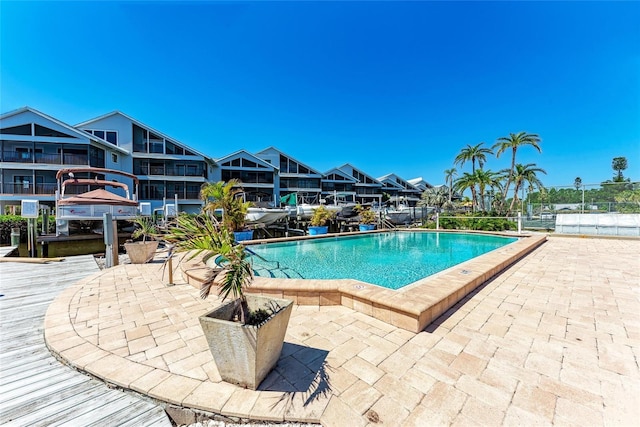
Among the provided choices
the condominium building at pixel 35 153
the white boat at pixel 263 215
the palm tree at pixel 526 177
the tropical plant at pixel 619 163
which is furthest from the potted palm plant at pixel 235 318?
the tropical plant at pixel 619 163

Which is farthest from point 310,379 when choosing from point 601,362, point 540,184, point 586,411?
point 540,184

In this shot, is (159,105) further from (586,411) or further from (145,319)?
(586,411)

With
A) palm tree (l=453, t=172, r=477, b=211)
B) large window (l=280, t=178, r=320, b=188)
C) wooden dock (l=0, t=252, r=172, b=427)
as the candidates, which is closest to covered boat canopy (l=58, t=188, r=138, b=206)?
wooden dock (l=0, t=252, r=172, b=427)

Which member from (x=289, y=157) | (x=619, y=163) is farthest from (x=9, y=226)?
(x=619, y=163)

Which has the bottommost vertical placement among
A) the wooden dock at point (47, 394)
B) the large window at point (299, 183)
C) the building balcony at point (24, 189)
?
the wooden dock at point (47, 394)

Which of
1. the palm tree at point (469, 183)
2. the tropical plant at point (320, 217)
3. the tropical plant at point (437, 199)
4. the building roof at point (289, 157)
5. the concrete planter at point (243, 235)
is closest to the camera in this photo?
the concrete planter at point (243, 235)

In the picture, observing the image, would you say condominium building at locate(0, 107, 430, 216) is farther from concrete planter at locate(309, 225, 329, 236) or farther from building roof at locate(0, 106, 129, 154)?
concrete planter at locate(309, 225, 329, 236)

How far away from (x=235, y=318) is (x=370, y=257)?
7142 millimetres

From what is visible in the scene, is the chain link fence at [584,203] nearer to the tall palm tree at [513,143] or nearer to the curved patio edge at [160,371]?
the tall palm tree at [513,143]

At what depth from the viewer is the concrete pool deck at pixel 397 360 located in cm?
179

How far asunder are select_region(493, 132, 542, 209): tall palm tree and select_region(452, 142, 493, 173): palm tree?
2119 mm

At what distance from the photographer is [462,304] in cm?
382

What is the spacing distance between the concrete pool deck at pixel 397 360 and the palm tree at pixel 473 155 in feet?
76.9

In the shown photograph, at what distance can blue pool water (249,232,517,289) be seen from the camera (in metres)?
6.48
